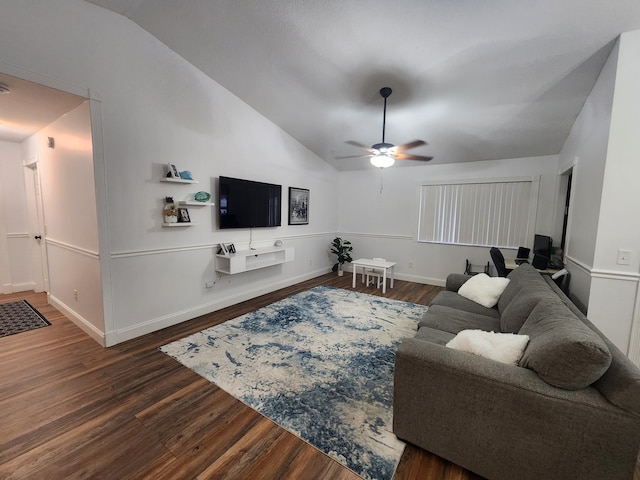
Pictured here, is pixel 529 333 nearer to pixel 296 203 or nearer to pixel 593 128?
pixel 593 128

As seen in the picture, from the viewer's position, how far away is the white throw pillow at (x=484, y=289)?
9.64ft

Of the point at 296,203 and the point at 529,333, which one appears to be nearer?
the point at 529,333

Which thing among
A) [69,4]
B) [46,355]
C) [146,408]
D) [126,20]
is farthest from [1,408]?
[126,20]

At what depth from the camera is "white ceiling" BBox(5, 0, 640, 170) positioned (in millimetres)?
2232

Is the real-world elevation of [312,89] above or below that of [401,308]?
above

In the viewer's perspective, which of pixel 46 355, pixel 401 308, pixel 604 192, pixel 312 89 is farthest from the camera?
pixel 401 308

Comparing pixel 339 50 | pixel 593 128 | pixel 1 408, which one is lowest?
pixel 1 408

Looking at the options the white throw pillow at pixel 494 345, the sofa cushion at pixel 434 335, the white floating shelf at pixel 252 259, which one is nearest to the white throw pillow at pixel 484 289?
the sofa cushion at pixel 434 335

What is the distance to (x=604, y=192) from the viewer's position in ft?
7.59

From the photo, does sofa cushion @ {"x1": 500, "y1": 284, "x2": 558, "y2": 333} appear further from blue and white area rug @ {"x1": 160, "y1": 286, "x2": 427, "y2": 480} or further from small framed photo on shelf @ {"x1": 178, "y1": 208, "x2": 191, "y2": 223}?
small framed photo on shelf @ {"x1": 178, "y1": 208, "x2": 191, "y2": 223}

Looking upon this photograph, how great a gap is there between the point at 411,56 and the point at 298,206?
309 centimetres

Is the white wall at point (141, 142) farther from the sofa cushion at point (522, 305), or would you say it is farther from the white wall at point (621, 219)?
the white wall at point (621, 219)

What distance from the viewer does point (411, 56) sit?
2.71 m

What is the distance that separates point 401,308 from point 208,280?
9.17 feet
